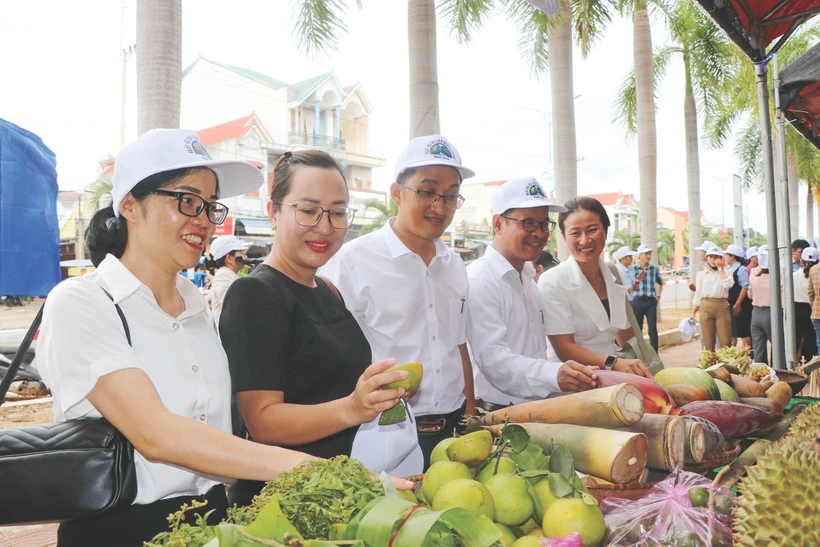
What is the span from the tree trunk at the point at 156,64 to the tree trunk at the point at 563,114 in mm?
6631

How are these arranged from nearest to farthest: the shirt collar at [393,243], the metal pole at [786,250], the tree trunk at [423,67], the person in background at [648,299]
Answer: the shirt collar at [393,243] → the metal pole at [786,250] → the tree trunk at [423,67] → the person in background at [648,299]

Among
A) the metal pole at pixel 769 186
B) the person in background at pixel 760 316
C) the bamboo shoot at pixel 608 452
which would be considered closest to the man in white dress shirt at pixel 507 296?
the bamboo shoot at pixel 608 452

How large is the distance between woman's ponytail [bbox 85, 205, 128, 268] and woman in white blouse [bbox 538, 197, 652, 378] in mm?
2597

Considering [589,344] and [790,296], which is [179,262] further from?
[790,296]

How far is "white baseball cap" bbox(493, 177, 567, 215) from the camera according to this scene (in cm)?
339

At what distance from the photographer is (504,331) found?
327 cm

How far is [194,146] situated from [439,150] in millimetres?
1407

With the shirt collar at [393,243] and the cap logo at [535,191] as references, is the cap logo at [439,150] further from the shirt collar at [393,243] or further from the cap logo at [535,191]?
the cap logo at [535,191]

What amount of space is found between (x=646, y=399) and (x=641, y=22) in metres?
14.6

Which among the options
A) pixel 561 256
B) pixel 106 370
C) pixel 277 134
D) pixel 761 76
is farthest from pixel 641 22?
pixel 277 134

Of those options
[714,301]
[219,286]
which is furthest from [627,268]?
[219,286]

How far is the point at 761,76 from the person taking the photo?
521 centimetres

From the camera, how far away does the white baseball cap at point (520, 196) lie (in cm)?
339

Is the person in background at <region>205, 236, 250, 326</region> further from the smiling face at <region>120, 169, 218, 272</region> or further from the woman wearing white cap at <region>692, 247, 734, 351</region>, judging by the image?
the woman wearing white cap at <region>692, 247, 734, 351</region>
